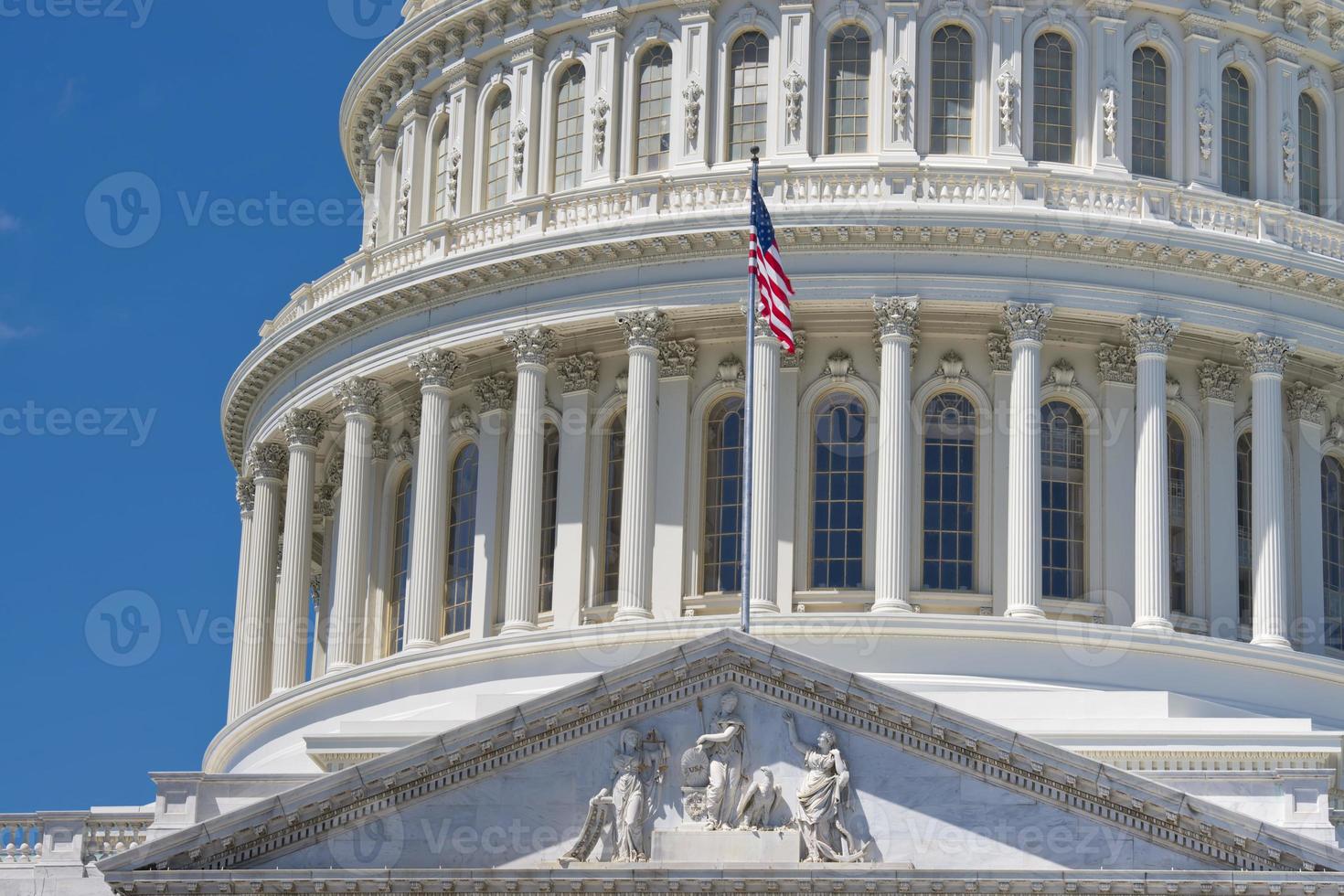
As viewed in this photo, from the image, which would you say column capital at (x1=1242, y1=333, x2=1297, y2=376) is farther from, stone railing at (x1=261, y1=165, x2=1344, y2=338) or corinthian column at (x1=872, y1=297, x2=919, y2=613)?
corinthian column at (x1=872, y1=297, x2=919, y2=613)

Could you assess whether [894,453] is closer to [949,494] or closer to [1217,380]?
[949,494]

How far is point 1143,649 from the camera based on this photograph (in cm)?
6147

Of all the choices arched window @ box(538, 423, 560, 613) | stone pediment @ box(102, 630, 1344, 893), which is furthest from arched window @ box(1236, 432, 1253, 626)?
stone pediment @ box(102, 630, 1344, 893)

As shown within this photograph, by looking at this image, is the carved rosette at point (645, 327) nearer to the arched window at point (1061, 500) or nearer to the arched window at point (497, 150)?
the arched window at point (497, 150)

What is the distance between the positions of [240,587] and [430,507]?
809 cm

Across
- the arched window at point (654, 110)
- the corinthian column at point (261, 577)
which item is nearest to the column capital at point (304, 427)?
the corinthian column at point (261, 577)

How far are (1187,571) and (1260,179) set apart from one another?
8.18 m

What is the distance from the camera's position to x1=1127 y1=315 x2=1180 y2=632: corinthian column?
6306cm

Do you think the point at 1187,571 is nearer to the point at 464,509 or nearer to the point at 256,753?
the point at 464,509

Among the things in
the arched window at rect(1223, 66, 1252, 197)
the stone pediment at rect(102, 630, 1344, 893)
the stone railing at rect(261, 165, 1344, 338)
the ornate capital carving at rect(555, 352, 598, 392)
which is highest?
the arched window at rect(1223, 66, 1252, 197)

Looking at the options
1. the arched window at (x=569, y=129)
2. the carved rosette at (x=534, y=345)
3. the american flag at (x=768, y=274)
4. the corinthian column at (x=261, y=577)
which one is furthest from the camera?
the corinthian column at (x=261, y=577)

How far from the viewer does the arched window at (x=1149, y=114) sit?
66.9m

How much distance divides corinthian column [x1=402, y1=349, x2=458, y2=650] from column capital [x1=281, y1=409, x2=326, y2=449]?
Result: 3673 millimetres

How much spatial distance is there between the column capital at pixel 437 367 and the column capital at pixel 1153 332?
13.4m
